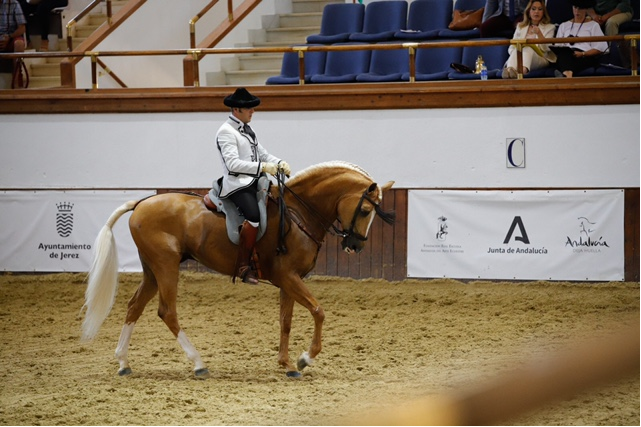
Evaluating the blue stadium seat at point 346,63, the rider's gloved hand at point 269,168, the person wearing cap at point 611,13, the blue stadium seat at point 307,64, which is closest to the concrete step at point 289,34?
the blue stadium seat at point 307,64

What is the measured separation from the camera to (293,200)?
23.7ft

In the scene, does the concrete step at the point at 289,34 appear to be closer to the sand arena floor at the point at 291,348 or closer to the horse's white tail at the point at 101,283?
the sand arena floor at the point at 291,348

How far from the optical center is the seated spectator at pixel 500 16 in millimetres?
11883

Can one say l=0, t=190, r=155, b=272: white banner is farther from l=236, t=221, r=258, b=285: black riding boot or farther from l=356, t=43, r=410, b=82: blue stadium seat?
l=236, t=221, r=258, b=285: black riding boot

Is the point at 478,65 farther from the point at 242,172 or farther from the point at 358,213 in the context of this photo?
the point at 242,172

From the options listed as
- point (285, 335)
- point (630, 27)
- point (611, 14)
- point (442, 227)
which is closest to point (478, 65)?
point (611, 14)

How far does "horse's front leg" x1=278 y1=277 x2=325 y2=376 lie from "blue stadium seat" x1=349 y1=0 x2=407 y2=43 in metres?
6.74

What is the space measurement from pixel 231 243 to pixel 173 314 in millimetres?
708

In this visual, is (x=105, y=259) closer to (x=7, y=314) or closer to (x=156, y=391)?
(x=156, y=391)

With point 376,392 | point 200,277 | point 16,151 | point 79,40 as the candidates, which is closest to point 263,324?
point 200,277

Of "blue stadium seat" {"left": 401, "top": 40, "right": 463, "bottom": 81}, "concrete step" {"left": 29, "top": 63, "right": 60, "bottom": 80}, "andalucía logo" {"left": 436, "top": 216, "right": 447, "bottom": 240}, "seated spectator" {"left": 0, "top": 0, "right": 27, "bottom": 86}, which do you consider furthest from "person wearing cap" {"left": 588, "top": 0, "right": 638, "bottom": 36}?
"concrete step" {"left": 29, "top": 63, "right": 60, "bottom": 80}

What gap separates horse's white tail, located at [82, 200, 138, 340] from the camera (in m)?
7.06

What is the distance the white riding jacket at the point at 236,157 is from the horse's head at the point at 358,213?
2.37 feet

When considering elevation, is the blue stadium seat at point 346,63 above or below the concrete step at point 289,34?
below
